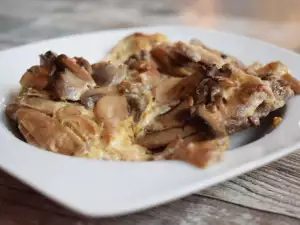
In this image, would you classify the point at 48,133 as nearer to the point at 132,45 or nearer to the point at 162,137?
the point at 162,137

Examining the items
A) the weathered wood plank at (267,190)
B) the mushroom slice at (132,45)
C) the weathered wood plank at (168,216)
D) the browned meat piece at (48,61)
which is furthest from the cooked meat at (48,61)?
the weathered wood plank at (267,190)

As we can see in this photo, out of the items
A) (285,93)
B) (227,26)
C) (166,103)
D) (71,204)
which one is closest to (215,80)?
(166,103)

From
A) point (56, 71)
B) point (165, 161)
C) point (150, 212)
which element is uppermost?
point (56, 71)

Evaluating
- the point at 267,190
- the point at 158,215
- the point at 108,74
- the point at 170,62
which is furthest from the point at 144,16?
the point at 158,215

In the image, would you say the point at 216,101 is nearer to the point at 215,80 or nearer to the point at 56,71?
the point at 215,80

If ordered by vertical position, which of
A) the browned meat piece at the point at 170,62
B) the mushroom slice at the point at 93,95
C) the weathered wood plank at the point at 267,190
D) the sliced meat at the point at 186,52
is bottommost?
the weathered wood plank at the point at 267,190

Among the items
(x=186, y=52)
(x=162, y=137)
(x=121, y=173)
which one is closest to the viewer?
(x=121, y=173)

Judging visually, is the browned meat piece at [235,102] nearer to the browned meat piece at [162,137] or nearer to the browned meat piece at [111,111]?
the browned meat piece at [162,137]

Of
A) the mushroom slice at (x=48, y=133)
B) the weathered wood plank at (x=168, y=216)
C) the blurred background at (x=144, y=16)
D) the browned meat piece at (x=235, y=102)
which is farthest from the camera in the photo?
the blurred background at (x=144, y=16)
